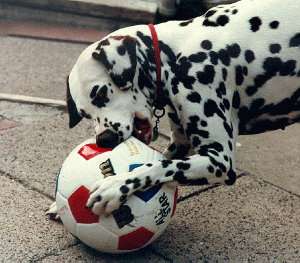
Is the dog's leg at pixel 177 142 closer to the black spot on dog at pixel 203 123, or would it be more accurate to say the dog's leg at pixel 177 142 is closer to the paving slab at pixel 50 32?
the black spot on dog at pixel 203 123

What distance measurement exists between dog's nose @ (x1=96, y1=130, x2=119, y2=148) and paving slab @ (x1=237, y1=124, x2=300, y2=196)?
167 cm

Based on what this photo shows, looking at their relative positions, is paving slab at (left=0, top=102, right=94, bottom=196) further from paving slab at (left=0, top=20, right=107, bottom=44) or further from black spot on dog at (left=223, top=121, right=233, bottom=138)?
paving slab at (left=0, top=20, right=107, bottom=44)

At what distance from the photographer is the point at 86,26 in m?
9.23

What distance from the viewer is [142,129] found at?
416 centimetres

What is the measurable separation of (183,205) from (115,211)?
3.39ft

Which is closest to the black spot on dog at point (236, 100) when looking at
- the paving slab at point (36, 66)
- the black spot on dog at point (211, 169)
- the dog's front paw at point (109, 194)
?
the black spot on dog at point (211, 169)

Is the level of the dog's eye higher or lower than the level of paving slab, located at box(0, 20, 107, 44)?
higher

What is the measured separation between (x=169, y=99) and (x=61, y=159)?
141cm

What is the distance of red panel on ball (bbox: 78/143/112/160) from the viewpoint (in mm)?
3925

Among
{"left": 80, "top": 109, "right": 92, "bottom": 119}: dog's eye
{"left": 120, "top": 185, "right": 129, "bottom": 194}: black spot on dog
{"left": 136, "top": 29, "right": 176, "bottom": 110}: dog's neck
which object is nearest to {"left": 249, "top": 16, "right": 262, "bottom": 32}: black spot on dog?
{"left": 136, "top": 29, "right": 176, "bottom": 110}: dog's neck

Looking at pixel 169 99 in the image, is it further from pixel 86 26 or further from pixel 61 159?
pixel 86 26

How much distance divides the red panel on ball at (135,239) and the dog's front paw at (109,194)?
18 centimetres

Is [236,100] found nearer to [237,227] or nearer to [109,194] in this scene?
[237,227]

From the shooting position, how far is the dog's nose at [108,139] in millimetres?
3973
